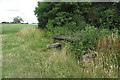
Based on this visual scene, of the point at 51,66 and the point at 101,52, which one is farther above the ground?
the point at 101,52

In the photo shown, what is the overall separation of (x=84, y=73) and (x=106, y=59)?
593 mm

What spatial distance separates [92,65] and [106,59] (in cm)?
38

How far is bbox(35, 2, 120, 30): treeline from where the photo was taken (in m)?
6.96

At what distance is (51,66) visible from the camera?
108 inches

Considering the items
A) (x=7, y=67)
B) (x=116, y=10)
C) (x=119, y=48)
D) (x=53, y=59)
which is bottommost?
(x=7, y=67)

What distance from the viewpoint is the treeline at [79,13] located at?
696 centimetres

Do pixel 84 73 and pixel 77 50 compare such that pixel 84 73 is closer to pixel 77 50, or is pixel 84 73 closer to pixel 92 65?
pixel 92 65

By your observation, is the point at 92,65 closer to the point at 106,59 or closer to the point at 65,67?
the point at 106,59

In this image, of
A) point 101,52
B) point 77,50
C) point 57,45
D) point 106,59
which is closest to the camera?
point 106,59

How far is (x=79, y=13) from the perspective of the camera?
24.3ft

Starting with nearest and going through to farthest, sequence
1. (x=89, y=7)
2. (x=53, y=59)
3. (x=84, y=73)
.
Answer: (x=84, y=73), (x=53, y=59), (x=89, y=7)

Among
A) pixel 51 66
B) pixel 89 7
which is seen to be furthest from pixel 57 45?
pixel 89 7

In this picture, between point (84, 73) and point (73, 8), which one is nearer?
point (84, 73)

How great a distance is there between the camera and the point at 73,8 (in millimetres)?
7395
